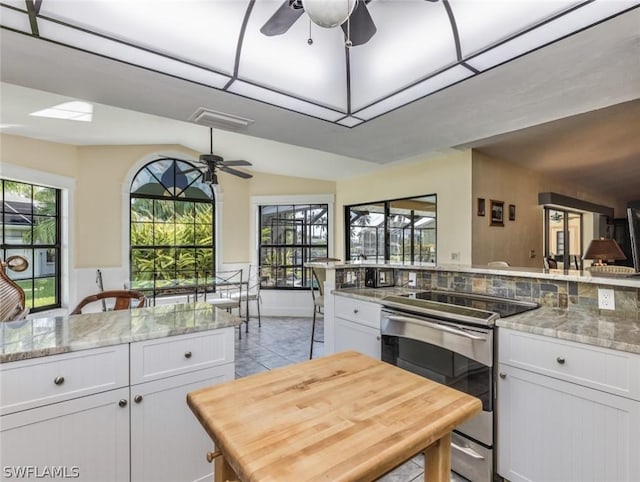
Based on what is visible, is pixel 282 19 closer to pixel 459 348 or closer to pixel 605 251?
pixel 459 348

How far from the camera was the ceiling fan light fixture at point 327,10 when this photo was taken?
1.02 meters

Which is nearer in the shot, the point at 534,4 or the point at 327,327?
the point at 534,4

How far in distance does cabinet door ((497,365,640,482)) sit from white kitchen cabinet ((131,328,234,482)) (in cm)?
156

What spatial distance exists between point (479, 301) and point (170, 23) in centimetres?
247

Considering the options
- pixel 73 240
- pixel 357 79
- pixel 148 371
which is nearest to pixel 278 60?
pixel 357 79

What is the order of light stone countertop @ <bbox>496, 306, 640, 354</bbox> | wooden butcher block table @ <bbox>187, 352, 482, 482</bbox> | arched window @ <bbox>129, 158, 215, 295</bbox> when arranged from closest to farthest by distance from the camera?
wooden butcher block table @ <bbox>187, 352, 482, 482</bbox>, light stone countertop @ <bbox>496, 306, 640, 354</bbox>, arched window @ <bbox>129, 158, 215, 295</bbox>

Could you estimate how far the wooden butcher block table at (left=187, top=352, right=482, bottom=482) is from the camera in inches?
27.9

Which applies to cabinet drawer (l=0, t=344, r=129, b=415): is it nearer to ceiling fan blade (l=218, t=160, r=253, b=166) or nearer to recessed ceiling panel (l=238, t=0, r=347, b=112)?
recessed ceiling panel (l=238, t=0, r=347, b=112)

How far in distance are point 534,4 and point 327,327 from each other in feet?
8.62

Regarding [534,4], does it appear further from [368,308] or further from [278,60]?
[368,308]

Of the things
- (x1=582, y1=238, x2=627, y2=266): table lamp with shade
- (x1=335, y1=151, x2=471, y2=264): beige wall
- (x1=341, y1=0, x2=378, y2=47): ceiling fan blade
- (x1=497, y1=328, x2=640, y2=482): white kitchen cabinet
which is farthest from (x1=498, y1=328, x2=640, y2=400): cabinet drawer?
(x1=582, y1=238, x2=627, y2=266): table lamp with shade

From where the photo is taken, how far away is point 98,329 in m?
1.53

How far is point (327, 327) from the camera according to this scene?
3.04 meters

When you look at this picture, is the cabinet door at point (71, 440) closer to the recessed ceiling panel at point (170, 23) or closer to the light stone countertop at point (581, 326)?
the recessed ceiling panel at point (170, 23)
